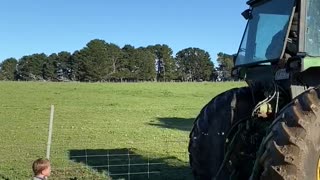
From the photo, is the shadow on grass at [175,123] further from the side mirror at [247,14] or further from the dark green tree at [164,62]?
the dark green tree at [164,62]

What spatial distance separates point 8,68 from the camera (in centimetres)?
9631

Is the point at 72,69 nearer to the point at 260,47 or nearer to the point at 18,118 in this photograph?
the point at 18,118

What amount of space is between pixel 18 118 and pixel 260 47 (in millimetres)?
16478

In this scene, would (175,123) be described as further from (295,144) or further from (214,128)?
(295,144)

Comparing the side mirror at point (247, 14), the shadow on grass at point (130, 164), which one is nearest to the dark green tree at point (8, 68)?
the shadow on grass at point (130, 164)

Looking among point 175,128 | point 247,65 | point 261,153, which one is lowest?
point 175,128

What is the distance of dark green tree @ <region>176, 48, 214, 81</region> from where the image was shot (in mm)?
82625

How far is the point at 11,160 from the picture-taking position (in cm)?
1108

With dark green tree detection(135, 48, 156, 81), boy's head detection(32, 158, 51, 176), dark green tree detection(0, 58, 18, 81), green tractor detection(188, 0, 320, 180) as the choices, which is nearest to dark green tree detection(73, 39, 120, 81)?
dark green tree detection(135, 48, 156, 81)

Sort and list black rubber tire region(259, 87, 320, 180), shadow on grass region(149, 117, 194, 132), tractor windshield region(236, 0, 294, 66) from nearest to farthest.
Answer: black rubber tire region(259, 87, 320, 180) < tractor windshield region(236, 0, 294, 66) < shadow on grass region(149, 117, 194, 132)

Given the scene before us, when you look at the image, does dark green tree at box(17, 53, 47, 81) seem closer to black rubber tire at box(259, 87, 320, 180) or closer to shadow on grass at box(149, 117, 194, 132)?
shadow on grass at box(149, 117, 194, 132)

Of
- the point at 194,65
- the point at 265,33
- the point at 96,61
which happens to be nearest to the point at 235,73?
the point at 265,33

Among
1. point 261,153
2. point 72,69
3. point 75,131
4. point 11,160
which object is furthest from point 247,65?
point 72,69

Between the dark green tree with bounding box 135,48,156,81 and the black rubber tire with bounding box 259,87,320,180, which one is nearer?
the black rubber tire with bounding box 259,87,320,180
